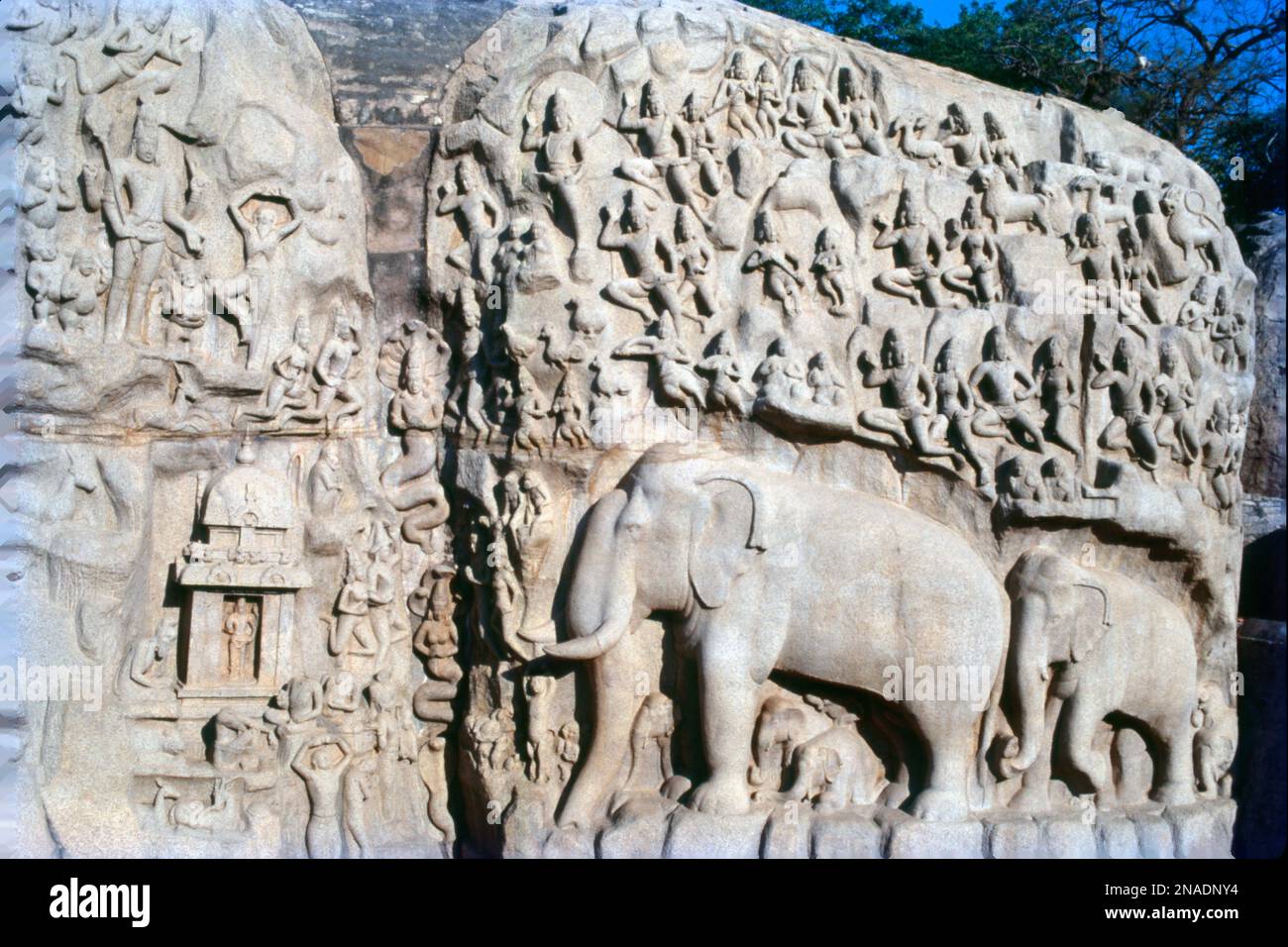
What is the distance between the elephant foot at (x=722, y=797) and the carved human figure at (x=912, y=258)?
8.45 ft

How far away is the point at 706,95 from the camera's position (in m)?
6.77

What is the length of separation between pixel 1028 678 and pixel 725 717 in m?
1.49

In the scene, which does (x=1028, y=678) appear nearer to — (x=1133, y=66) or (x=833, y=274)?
(x=833, y=274)

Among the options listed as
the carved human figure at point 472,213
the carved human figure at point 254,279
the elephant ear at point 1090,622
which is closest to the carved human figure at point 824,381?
the elephant ear at point 1090,622

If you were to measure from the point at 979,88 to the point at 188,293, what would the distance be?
4382 mm

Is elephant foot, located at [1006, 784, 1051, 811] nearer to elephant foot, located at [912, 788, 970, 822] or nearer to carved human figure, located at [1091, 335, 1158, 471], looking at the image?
elephant foot, located at [912, 788, 970, 822]

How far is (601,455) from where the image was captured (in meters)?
6.44

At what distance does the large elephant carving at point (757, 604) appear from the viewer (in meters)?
6.18

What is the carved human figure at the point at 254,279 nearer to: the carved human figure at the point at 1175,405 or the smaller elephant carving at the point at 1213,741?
the carved human figure at the point at 1175,405

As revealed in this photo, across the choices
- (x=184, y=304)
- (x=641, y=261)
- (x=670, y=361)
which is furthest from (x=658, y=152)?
(x=184, y=304)

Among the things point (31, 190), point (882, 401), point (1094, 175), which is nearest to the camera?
point (31, 190)

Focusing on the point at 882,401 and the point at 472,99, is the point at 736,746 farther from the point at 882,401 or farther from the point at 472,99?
the point at 472,99

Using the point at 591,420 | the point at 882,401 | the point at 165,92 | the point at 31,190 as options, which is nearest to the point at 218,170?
the point at 165,92
